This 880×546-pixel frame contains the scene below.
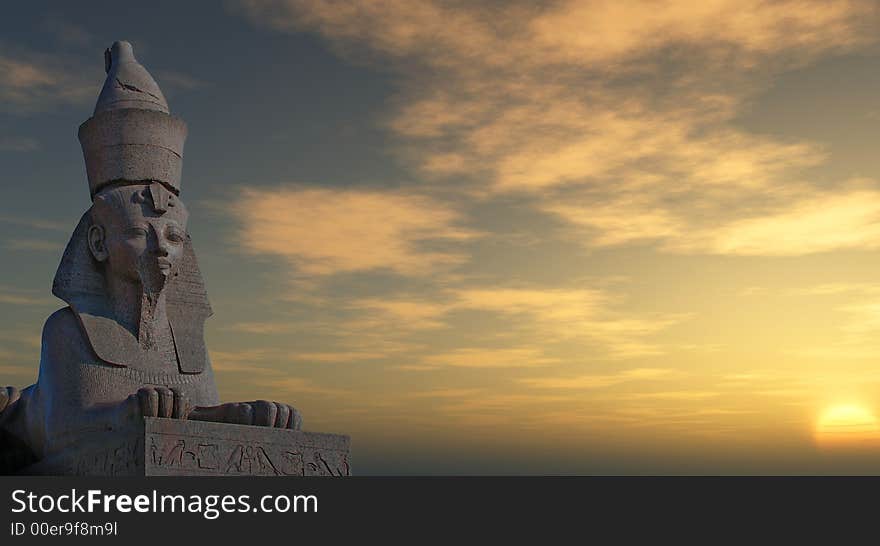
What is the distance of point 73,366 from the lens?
9258 millimetres

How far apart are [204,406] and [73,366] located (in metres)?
1.08

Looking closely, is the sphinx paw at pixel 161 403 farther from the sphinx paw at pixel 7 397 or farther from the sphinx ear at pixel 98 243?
the sphinx paw at pixel 7 397

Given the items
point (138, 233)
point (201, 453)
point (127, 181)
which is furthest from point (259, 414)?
point (127, 181)

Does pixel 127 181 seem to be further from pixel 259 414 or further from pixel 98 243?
pixel 259 414

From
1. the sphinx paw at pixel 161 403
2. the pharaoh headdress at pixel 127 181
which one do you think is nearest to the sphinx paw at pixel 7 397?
→ the pharaoh headdress at pixel 127 181

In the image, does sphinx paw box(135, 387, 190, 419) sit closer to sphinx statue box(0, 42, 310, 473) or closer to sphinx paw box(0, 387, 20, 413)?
sphinx statue box(0, 42, 310, 473)

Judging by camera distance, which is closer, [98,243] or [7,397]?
[98,243]

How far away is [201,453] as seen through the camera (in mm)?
8578

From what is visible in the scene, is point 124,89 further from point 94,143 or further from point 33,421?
point 33,421

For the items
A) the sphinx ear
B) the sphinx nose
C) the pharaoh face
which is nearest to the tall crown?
the pharaoh face

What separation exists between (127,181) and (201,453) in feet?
8.17

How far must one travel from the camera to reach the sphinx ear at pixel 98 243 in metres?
9.70
